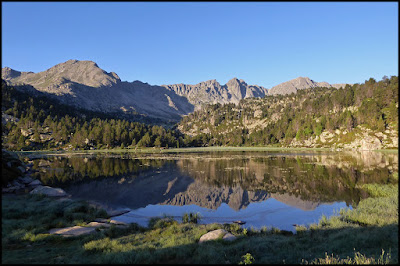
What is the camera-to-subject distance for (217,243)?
1584cm

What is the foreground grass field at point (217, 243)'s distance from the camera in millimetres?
12852

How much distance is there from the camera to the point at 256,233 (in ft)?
63.7

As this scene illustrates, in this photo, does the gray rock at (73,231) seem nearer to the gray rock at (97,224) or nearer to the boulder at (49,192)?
the gray rock at (97,224)

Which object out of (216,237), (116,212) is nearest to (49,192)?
(116,212)

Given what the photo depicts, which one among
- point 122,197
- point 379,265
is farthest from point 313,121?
point 379,265

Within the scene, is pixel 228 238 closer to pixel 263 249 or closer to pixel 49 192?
pixel 263 249

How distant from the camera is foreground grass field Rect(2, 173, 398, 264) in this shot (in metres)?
12.9

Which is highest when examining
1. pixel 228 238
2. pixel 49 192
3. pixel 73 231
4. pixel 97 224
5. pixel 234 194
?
pixel 228 238

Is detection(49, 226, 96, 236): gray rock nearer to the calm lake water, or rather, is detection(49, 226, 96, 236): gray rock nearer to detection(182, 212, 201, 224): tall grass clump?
the calm lake water

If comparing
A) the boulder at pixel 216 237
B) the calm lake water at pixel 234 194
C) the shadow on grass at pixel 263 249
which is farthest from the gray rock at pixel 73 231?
the boulder at pixel 216 237

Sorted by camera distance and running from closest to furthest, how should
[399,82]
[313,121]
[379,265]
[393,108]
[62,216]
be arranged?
[399,82] → [393,108] → [379,265] → [62,216] → [313,121]

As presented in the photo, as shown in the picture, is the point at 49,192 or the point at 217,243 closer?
the point at 217,243

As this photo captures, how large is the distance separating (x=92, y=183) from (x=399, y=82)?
5014 centimetres

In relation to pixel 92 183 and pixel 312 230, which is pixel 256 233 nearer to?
pixel 312 230
